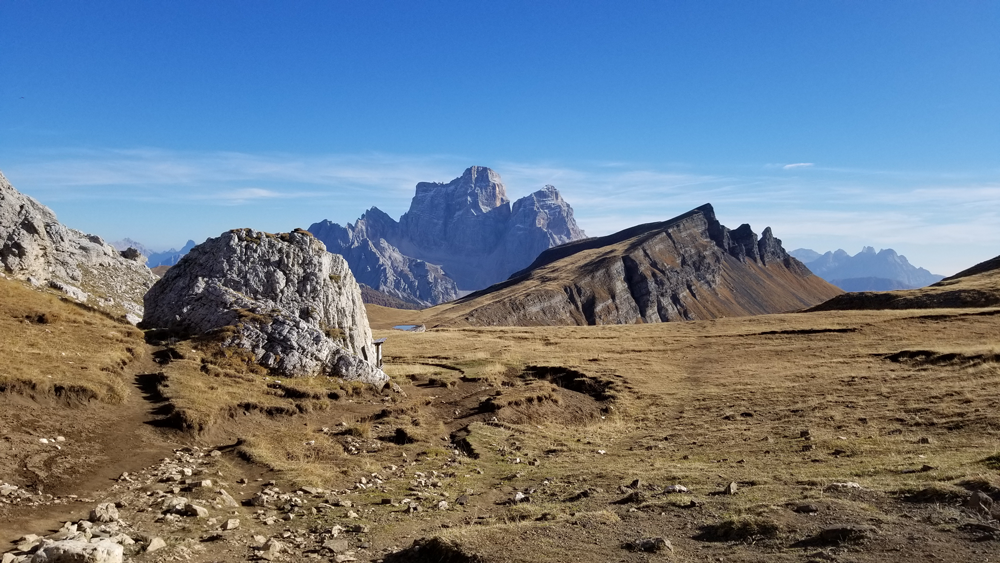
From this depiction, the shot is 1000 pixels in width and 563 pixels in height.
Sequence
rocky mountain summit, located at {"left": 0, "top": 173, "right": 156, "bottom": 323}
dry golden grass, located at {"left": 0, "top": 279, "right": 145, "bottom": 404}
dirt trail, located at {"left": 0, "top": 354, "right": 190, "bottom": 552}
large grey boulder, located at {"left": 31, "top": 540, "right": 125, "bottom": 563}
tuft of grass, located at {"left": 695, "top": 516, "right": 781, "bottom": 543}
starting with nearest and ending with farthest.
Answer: large grey boulder, located at {"left": 31, "top": 540, "right": 125, "bottom": 563} → tuft of grass, located at {"left": 695, "top": 516, "right": 781, "bottom": 543} → dirt trail, located at {"left": 0, "top": 354, "right": 190, "bottom": 552} → dry golden grass, located at {"left": 0, "top": 279, "right": 145, "bottom": 404} → rocky mountain summit, located at {"left": 0, "top": 173, "right": 156, "bottom": 323}

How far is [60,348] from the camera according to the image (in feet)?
Result: 92.8

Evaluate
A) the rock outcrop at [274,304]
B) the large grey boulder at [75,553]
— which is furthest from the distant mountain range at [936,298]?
the large grey boulder at [75,553]

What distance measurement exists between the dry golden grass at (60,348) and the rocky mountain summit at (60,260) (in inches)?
204

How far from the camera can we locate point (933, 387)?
1358 inches

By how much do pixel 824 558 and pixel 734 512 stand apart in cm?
353

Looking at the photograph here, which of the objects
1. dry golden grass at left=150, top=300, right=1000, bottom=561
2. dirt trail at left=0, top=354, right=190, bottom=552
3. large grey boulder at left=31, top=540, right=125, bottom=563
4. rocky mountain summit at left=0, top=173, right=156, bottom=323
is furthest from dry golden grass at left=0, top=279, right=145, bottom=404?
large grey boulder at left=31, top=540, right=125, bottom=563

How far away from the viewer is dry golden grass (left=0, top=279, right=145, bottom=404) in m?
23.2

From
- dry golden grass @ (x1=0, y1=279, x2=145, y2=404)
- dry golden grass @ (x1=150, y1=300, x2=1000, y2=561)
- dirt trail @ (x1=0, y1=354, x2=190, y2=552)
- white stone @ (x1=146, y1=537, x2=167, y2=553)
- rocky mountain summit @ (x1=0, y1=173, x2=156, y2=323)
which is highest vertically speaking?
rocky mountain summit @ (x1=0, y1=173, x2=156, y2=323)

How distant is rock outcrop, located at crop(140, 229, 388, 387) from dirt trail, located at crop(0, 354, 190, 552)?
8.96 m

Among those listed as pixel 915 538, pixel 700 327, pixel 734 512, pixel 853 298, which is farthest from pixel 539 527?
pixel 853 298

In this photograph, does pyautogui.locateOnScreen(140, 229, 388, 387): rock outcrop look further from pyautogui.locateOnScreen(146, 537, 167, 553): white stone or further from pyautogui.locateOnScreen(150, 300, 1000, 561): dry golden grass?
pyautogui.locateOnScreen(146, 537, 167, 553): white stone

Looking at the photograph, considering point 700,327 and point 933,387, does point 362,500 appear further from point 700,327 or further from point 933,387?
point 700,327

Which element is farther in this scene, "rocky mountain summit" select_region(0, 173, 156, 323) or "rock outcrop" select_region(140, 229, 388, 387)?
"rocky mountain summit" select_region(0, 173, 156, 323)

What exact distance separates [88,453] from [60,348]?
11907 millimetres
